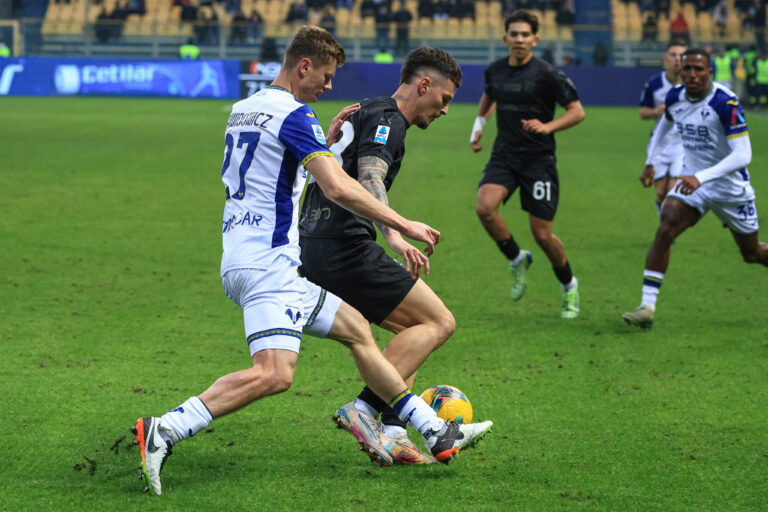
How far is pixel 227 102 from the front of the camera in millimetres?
34312

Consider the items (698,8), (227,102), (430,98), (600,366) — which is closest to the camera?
(430,98)

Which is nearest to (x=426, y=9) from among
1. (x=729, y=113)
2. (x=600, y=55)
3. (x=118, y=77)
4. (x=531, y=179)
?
(x=600, y=55)

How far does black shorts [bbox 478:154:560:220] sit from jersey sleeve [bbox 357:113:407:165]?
371cm

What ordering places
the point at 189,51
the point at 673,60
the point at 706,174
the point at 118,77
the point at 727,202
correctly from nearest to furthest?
1. the point at 706,174
2. the point at 727,202
3. the point at 673,60
4. the point at 118,77
5. the point at 189,51

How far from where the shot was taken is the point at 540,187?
8.55 m

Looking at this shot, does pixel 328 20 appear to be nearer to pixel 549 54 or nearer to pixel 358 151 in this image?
pixel 549 54

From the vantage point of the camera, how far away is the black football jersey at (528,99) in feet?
28.3

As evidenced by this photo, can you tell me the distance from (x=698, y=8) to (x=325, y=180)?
42.0 meters

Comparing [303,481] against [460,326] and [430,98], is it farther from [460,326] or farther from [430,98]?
[460,326]

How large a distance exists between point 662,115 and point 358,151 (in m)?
7.11

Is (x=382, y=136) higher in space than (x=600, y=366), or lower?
higher

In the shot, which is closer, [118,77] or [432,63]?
[432,63]

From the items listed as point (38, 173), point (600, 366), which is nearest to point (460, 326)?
point (600, 366)

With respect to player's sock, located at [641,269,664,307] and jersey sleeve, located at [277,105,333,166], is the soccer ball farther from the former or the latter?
player's sock, located at [641,269,664,307]
